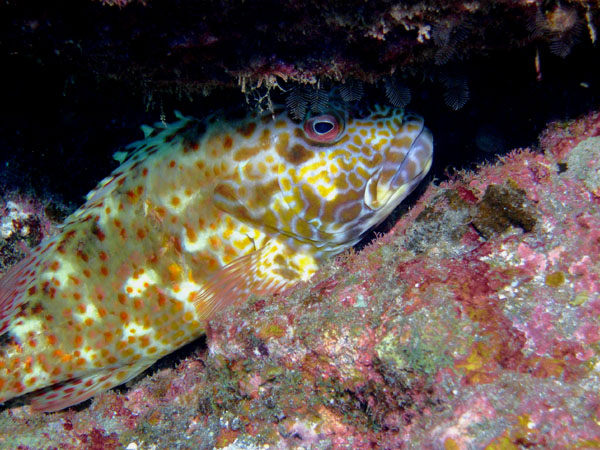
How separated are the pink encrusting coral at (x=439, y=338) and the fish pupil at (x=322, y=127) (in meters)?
1.05

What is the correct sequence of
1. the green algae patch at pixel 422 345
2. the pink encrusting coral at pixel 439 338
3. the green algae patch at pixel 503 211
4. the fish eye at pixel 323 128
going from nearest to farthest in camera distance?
the pink encrusting coral at pixel 439 338 → the green algae patch at pixel 422 345 → the green algae patch at pixel 503 211 → the fish eye at pixel 323 128

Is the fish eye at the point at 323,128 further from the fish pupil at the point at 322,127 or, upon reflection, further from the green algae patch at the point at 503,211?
the green algae patch at the point at 503,211

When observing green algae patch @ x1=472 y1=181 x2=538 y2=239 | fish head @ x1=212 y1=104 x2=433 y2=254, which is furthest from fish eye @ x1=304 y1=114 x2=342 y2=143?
green algae patch @ x1=472 y1=181 x2=538 y2=239

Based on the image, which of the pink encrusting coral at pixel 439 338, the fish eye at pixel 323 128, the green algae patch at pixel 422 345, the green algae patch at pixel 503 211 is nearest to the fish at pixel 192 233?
the fish eye at pixel 323 128

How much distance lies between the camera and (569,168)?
2744 mm

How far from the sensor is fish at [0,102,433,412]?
326 centimetres

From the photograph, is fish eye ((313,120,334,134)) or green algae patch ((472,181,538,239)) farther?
fish eye ((313,120,334,134))

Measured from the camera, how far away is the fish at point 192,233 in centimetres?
326

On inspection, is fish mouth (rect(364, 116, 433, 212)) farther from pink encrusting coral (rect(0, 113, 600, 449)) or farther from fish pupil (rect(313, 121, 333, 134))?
fish pupil (rect(313, 121, 333, 134))

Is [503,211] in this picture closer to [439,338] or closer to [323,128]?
[439,338]

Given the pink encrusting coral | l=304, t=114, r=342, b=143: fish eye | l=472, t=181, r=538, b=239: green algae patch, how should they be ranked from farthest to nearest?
l=304, t=114, r=342, b=143: fish eye, l=472, t=181, r=538, b=239: green algae patch, the pink encrusting coral

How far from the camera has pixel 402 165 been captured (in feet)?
10.6

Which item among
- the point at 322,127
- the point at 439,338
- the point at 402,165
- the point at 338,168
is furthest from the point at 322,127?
the point at 439,338

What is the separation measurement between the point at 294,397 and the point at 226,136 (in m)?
2.27
